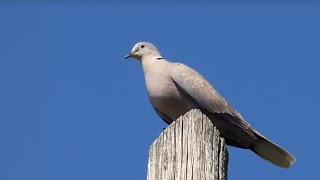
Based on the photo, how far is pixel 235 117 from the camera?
21.9 feet

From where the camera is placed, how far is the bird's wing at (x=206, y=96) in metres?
6.66

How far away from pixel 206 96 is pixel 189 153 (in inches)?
124

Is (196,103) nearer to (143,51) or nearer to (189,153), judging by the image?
(143,51)

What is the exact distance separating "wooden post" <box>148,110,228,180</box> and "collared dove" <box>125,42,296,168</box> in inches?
107

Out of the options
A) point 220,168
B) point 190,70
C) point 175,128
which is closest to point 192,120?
point 175,128

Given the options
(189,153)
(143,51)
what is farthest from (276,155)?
(189,153)

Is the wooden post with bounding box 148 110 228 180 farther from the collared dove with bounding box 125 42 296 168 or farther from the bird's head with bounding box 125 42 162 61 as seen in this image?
the bird's head with bounding box 125 42 162 61

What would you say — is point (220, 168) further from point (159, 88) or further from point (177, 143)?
point (159, 88)

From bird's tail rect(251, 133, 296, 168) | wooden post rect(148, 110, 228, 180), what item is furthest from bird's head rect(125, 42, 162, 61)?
wooden post rect(148, 110, 228, 180)

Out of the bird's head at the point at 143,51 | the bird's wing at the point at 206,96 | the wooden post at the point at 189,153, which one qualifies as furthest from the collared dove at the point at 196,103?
the wooden post at the point at 189,153

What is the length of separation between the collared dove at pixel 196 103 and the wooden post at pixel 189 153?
2.73m

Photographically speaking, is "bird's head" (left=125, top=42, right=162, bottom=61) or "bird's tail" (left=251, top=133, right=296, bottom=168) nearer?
"bird's tail" (left=251, top=133, right=296, bottom=168)

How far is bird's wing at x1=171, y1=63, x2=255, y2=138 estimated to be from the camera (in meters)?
6.66

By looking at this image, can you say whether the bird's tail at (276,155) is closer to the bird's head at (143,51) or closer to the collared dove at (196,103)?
the collared dove at (196,103)
